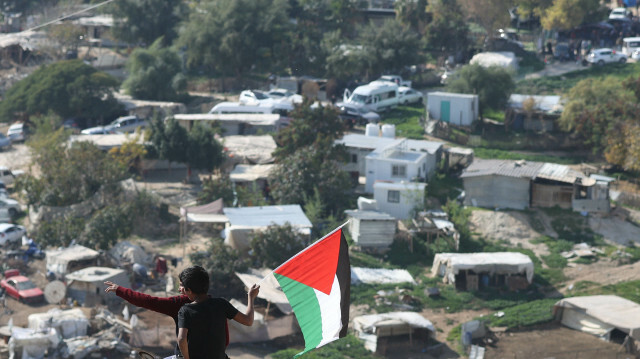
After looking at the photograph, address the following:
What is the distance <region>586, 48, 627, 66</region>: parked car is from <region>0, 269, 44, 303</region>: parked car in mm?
33874

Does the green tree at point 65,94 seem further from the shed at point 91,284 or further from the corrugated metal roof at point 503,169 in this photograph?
the corrugated metal roof at point 503,169

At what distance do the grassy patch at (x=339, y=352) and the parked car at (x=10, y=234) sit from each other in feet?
38.8

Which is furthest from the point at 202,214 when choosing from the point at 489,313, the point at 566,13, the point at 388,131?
the point at 566,13

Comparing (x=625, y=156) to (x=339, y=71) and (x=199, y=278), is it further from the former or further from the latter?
(x=199, y=278)

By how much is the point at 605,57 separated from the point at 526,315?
27.7 metres

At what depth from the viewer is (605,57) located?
49375mm

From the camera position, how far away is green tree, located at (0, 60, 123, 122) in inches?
1713

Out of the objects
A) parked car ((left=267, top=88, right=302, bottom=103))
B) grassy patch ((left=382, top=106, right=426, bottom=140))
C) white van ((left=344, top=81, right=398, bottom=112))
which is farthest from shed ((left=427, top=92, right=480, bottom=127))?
parked car ((left=267, top=88, right=302, bottom=103))

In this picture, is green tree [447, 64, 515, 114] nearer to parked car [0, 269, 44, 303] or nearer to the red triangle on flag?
parked car [0, 269, 44, 303]

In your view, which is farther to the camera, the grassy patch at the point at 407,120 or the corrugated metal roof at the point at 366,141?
the grassy patch at the point at 407,120

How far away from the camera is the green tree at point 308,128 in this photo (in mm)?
35188

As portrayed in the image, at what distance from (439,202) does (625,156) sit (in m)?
7.85

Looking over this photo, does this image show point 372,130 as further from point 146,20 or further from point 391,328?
point 146,20

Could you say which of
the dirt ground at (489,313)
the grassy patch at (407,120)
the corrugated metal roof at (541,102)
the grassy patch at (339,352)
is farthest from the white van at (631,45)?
the grassy patch at (339,352)
